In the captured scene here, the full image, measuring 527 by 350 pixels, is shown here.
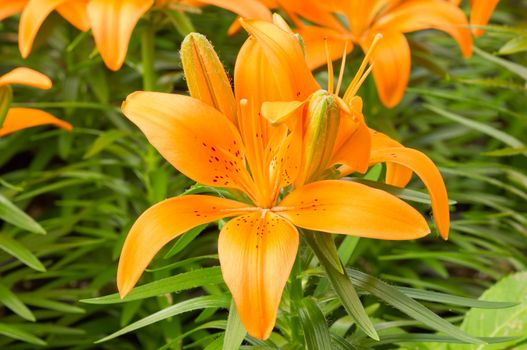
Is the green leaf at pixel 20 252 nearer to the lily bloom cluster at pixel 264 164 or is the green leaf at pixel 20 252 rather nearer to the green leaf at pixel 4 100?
the green leaf at pixel 4 100

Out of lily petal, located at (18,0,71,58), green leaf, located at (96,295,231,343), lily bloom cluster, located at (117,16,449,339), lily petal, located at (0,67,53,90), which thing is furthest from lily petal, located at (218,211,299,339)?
lily petal, located at (18,0,71,58)

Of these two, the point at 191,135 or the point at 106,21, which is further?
the point at 106,21

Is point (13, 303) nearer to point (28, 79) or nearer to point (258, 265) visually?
point (28, 79)

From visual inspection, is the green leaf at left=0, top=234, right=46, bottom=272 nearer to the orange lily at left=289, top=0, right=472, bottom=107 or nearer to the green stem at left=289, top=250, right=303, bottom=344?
the green stem at left=289, top=250, right=303, bottom=344

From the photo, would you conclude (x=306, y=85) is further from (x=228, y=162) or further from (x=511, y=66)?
(x=511, y=66)

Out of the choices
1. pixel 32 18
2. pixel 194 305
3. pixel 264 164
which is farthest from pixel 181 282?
pixel 32 18

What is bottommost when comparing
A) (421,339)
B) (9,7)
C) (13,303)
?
(13,303)
